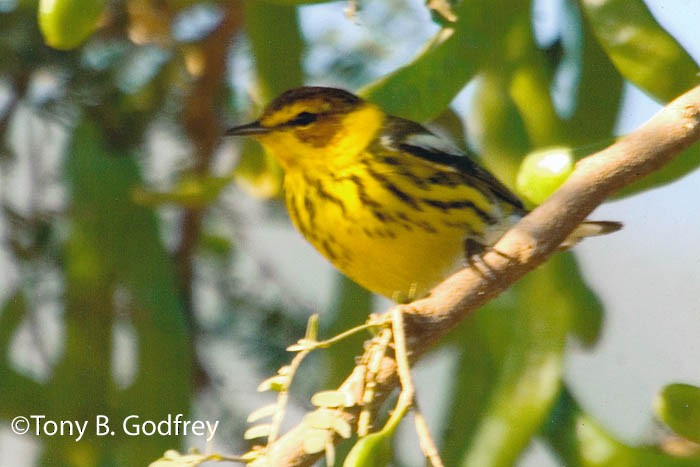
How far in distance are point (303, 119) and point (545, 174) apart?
543 mm

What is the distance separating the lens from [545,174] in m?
0.75

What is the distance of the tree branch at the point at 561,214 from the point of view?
657 millimetres

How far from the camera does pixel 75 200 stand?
3.69ft

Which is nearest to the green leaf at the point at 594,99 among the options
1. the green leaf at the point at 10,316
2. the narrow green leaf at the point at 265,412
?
the narrow green leaf at the point at 265,412

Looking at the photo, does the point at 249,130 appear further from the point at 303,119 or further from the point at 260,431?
the point at 260,431

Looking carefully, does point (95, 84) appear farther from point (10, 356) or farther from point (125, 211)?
point (10, 356)

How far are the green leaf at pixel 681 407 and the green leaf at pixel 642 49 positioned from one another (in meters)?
0.27

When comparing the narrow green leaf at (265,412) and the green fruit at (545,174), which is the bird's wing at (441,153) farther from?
the narrow green leaf at (265,412)

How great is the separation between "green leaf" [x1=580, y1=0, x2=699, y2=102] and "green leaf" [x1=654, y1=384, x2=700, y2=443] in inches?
10.5

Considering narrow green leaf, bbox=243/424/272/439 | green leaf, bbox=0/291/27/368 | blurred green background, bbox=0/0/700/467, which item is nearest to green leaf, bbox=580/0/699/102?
blurred green background, bbox=0/0/700/467

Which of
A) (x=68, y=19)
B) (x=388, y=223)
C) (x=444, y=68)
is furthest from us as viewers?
(x=388, y=223)

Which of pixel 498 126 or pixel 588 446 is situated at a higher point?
pixel 498 126

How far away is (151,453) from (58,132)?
0.49 meters

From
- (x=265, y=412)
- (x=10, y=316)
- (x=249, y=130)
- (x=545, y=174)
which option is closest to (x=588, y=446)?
(x=545, y=174)
